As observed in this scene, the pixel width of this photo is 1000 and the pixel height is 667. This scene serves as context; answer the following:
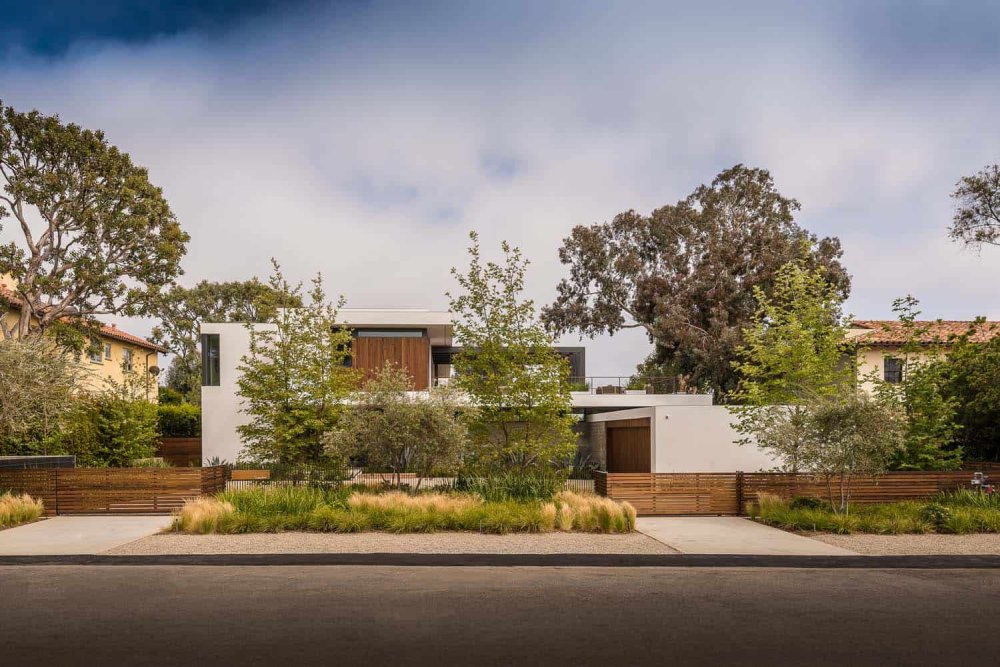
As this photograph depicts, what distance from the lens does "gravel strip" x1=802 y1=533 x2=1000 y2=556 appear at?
42.6 ft

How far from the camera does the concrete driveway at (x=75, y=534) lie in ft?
42.6

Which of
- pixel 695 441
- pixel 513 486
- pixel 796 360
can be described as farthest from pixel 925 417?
pixel 513 486

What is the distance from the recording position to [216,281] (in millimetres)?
56062

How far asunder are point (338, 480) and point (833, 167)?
16.1m

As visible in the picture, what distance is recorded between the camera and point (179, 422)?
130ft

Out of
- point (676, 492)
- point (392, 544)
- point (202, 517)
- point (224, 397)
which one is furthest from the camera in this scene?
point (224, 397)

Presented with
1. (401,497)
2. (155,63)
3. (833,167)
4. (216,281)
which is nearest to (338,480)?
(401,497)

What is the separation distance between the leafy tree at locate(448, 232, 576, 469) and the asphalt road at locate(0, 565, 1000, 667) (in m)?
8.29

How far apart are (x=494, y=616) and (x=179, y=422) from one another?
35254 mm

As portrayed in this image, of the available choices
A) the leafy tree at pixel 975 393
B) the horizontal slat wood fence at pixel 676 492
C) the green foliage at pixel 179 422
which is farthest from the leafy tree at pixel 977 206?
the green foliage at pixel 179 422

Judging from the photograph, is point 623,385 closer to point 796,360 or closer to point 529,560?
point 796,360

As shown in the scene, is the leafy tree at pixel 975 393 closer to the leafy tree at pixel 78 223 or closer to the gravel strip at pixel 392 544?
the gravel strip at pixel 392 544

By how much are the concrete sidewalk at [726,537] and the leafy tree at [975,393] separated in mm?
7756

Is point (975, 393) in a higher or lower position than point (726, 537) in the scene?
higher
